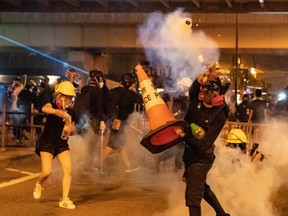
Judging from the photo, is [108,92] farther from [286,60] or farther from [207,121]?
[286,60]

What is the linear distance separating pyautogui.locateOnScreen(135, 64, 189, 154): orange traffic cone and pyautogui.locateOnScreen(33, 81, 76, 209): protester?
5.28 feet

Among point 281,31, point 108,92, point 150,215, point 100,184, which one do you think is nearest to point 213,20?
point 281,31

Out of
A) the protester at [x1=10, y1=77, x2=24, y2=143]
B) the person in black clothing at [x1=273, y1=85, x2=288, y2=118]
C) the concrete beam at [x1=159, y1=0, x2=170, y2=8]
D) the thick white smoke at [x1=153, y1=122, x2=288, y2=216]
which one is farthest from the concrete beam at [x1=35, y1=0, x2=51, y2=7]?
the thick white smoke at [x1=153, y1=122, x2=288, y2=216]

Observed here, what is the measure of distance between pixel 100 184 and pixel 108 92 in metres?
1.93

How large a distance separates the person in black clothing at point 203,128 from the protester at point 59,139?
6.77 feet

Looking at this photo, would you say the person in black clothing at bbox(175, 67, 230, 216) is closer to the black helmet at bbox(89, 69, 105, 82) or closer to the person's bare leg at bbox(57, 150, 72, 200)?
the person's bare leg at bbox(57, 150, 72, 200)

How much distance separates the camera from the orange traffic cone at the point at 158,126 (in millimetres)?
5496

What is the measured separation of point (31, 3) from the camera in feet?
58.0

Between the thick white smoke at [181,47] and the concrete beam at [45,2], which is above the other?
the concrete beam at [45,2]

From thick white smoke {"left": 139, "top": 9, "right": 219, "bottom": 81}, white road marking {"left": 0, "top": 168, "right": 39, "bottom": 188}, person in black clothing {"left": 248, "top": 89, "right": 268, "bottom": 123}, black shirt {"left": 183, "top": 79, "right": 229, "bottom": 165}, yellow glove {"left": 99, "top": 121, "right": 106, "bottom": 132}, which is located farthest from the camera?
person in black clothing {"left": 248, "top": 89, "right": 268, "bottom": 123}

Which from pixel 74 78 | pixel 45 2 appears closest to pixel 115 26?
pixel 45 2

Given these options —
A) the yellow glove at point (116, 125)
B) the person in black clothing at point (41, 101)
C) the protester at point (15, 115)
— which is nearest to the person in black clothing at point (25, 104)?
the protester at point (15, 115)

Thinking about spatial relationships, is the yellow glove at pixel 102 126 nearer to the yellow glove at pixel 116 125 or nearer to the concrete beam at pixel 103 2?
the yellow glove at pixel 116 125

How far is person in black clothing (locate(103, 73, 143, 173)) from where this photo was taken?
1041 centimetres
